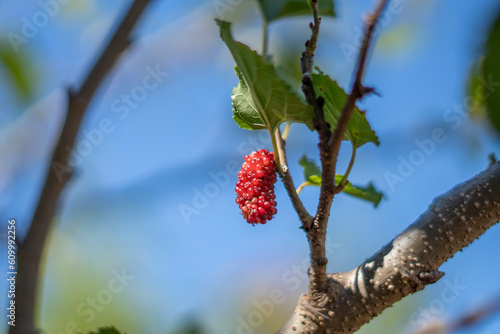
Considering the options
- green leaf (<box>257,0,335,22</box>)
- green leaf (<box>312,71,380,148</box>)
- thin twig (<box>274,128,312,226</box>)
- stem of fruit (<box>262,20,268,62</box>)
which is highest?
green leaf (<box>257,0,335,22</box>)

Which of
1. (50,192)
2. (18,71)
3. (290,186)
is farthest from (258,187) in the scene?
(18,71)

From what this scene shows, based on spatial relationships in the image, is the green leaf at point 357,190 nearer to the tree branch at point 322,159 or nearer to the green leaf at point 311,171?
the green leaf at point 311,171

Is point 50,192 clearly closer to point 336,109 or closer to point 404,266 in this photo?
point 336,109

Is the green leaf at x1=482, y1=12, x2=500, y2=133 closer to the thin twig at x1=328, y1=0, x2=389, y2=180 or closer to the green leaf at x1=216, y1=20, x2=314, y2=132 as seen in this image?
the thin twig at x1=328, y1=0, x2=389, y2=180

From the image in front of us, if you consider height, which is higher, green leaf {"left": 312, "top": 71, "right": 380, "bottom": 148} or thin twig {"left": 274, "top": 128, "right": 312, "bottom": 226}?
green leaf {"left": 312, "top": 71, "right": 380, "bottom": 148}

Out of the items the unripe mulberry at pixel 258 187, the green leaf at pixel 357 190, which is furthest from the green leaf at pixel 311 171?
the unripe mulberry at pixel 258 187

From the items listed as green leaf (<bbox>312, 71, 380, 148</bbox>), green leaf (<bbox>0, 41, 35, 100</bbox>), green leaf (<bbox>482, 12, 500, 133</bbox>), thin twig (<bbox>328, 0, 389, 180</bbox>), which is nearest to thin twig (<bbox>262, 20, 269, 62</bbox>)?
green leaf (<bbox>312, 71, 380, 148</bbox>)

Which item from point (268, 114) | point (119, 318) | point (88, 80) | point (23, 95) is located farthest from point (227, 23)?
point (119, 318)
